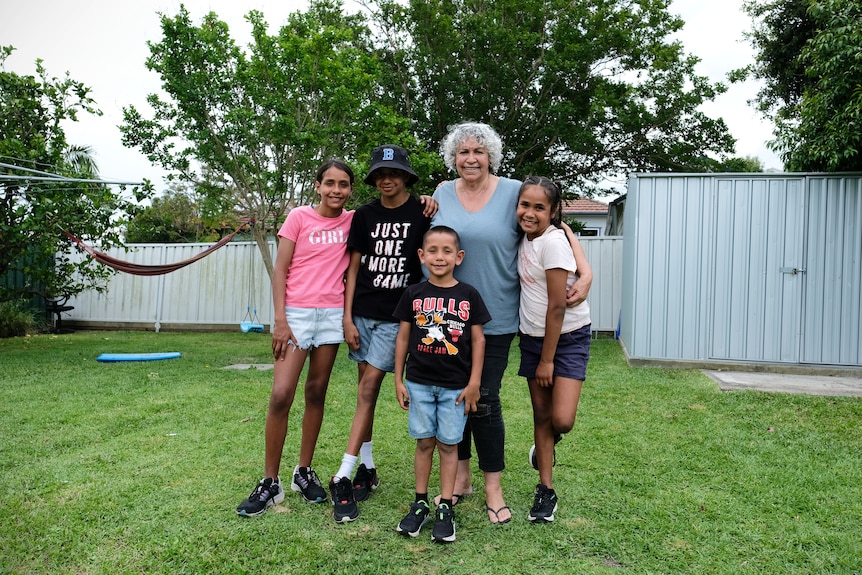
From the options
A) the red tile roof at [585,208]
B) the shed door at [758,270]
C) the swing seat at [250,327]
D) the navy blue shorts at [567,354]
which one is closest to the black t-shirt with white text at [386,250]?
the navy blue shorts at [567,354]

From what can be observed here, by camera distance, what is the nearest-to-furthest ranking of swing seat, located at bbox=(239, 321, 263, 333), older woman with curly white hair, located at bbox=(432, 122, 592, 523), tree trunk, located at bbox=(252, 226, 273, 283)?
older woman with curly white hair, located at bbox=(432, 122, 592, 523)
tree trunk, located at bbox=(252, 226, 273, 283)
swing seat, located at bbox=(239, 321, 263, 333)

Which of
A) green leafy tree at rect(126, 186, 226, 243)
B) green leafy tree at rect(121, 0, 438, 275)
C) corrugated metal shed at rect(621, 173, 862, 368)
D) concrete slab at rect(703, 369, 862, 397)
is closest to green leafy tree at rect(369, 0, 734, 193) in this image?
green leafy tree at rect(121, 0, 438, 275)

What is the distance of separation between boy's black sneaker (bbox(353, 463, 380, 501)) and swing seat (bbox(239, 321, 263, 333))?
854cm

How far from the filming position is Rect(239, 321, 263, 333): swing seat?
11.1 meters

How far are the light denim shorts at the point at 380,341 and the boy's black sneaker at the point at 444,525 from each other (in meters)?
0.64

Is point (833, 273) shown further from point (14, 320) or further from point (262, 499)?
point (14, 320)

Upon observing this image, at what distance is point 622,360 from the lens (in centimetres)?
769

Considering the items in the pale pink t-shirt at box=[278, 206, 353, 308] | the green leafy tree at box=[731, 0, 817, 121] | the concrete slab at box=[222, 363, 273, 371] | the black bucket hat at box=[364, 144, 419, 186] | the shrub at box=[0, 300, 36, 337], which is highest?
the green leafy tree at box=[731, 0, 817, 121]

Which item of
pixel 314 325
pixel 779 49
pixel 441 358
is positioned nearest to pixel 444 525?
pixel 441 358

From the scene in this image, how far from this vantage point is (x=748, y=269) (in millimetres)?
7027

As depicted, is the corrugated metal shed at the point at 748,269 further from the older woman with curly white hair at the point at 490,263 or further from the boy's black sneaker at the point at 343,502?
the boy's black sneaker at the point at 343,502

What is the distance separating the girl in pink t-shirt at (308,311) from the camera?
2.85 metres

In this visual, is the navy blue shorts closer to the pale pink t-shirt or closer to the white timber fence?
the pale pink t-shirt

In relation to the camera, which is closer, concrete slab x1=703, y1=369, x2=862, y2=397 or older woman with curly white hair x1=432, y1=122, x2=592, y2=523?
older woman with curly white hair x1=432, y1=122, x2=592, y2=523
